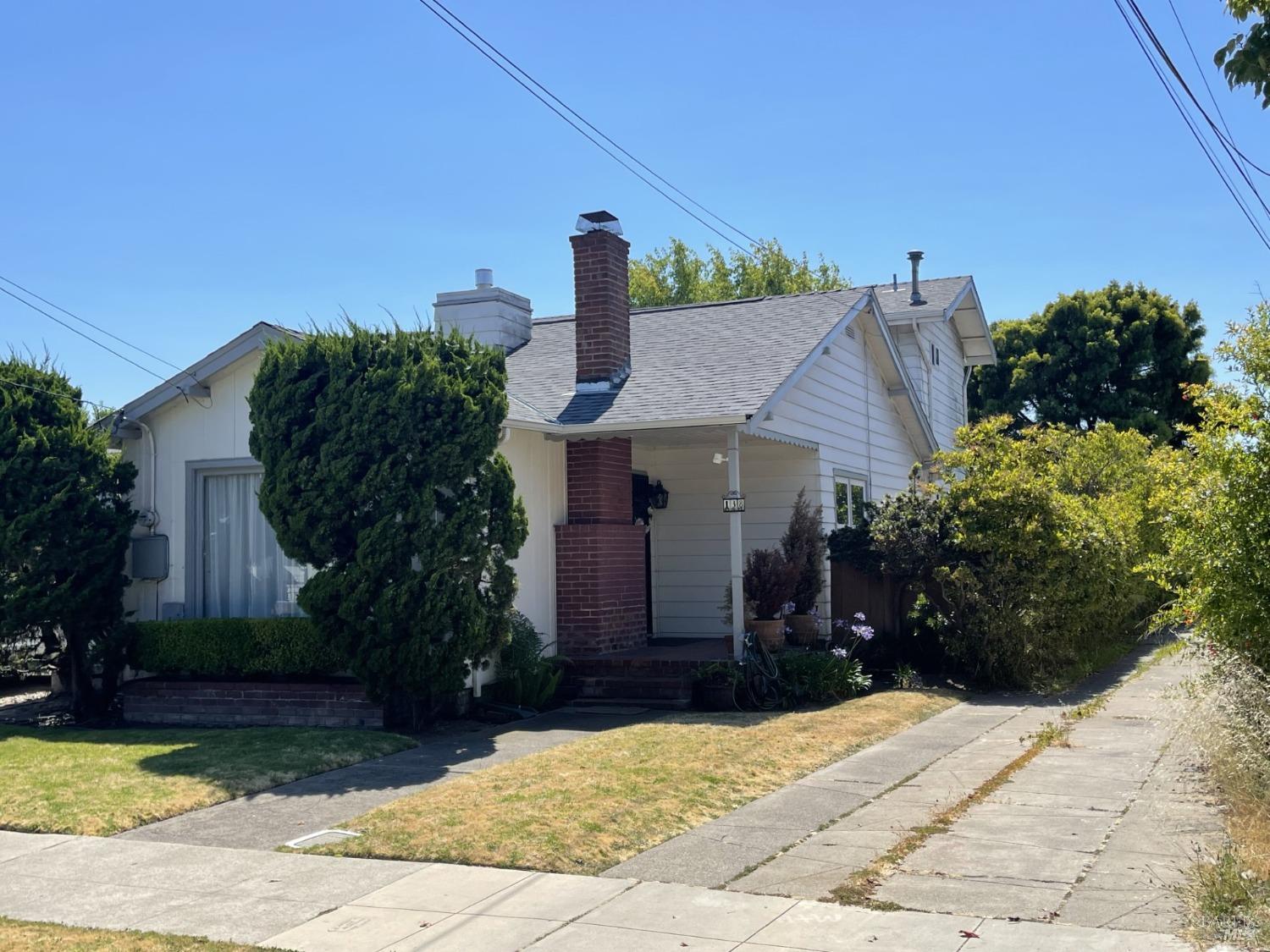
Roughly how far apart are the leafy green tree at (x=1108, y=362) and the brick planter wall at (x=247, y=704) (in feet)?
91.9

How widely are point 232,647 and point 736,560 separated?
5.31 meters

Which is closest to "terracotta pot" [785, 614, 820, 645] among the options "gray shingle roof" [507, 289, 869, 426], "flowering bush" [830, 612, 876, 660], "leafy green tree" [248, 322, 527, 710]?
"flowering bush" [830, 612, 876, 660]

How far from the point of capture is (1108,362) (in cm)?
3584

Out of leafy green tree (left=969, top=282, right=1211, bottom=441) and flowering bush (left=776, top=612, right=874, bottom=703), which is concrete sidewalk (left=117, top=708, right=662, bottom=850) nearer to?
flowering bush (left=776, top=612, right=874, bottom=703)

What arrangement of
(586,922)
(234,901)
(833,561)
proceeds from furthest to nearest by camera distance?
1. (833,561)
2. (234,901)
3. (586,922)

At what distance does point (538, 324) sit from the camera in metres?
19.2

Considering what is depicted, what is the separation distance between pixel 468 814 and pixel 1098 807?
408 centimetres

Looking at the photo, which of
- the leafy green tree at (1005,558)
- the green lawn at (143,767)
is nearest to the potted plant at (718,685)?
the leafy green tree at (1005,558)

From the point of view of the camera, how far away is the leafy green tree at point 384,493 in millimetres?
11047

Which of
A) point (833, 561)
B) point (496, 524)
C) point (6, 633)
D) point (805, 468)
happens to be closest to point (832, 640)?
point (833, 561)

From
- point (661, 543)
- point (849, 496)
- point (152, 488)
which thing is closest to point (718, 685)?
point (661, 543)

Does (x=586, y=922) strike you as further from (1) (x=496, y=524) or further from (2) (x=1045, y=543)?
(2) (x=1045, y=543)

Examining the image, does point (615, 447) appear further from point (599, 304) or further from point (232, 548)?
point (232, 548)

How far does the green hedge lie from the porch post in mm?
4189
